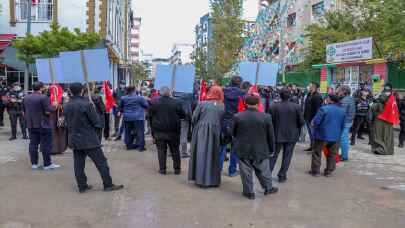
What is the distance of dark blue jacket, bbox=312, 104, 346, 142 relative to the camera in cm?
910

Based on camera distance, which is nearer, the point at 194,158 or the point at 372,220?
the point at 372,220

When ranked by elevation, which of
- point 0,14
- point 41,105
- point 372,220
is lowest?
point 372,220

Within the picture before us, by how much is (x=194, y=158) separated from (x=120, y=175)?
1.66 metres

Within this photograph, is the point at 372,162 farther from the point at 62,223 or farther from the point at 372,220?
the point at 62,223

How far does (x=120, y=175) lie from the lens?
29.9 feet

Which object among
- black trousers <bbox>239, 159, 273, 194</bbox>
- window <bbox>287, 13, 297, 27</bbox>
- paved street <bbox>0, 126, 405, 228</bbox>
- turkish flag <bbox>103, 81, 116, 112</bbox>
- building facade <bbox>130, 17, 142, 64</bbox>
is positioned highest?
building facade <bbox>130, 17, 142, 64</bbox>

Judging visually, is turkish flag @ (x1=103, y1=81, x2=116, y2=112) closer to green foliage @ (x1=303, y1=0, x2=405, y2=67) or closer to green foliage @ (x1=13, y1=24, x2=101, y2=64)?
green foliage @ (x1=13, y1=24, x2=101, y2=64)

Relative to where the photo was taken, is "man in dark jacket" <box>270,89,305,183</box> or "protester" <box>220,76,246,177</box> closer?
"man in dark jacket" <box>270,89,305,183</box>

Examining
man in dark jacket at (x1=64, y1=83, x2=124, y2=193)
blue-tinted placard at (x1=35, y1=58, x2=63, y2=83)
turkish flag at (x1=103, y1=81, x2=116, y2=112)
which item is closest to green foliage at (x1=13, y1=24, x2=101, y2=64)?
turkish flag at (x1=103, y1=81, x2=116, y2=112)

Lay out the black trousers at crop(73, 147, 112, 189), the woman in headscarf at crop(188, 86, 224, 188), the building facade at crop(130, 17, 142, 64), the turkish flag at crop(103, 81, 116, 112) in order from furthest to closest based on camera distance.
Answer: the building facade at crop(130, 17, 142, 64) → the turkish flag at crop(103, 81, 116, 112) → the woman in headscarf at crop(188, 86, 224, 188) → the black trousers at crop(73, 147, 112, 189)

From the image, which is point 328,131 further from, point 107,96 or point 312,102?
point 107,96

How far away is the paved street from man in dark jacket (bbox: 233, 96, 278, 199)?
401mm

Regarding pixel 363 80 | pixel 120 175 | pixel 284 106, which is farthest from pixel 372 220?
pixel 363 80

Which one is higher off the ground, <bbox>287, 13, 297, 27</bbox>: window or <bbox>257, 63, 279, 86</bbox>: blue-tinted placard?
<bbox>287, 13, 297, 27</bbox>: window
